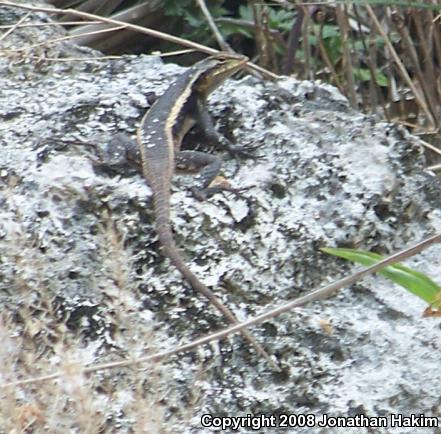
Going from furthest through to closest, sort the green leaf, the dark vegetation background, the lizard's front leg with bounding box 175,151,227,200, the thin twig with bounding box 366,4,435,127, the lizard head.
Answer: the dark vegetation background, the thin twig with bounding box 366,4,435,127, the lizard head, the lizard's front leg with bounding box 175,151,227,200, the green leaf

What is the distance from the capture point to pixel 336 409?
239 centimetres

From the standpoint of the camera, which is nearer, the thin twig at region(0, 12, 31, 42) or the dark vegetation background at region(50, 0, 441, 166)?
the thin twig at region(0, 12, 31, 42)

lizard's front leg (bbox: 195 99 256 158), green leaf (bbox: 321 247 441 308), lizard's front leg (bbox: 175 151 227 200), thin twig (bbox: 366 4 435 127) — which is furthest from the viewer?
thin twig (bbox: 366 4 435 127)

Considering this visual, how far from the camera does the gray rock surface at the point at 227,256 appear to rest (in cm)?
230

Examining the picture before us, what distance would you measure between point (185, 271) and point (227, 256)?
0.49ft

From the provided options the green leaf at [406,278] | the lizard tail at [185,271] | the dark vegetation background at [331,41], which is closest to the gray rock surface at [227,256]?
the lizard tail at [185,271]

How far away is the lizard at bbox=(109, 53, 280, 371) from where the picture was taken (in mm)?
2430

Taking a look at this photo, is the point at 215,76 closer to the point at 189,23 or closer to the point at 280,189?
the point at 280,189

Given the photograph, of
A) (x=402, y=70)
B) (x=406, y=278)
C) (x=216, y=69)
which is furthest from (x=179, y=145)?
(x=402, y=70)

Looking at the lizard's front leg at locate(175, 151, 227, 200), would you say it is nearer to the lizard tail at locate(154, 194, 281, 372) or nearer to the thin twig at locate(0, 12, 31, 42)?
the lizard tail at locate(154, 194, 281, 372)

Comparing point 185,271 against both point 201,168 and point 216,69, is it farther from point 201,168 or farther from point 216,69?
point 216,69

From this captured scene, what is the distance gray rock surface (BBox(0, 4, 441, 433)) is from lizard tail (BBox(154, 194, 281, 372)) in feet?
0.07

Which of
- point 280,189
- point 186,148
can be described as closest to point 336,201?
point 280,189

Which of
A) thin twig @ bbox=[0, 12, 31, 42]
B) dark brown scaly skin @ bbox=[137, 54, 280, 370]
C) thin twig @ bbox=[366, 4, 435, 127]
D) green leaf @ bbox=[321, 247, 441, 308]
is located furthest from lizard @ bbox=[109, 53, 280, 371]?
thin twig @ bbox=[366, 4, 435, 127]
